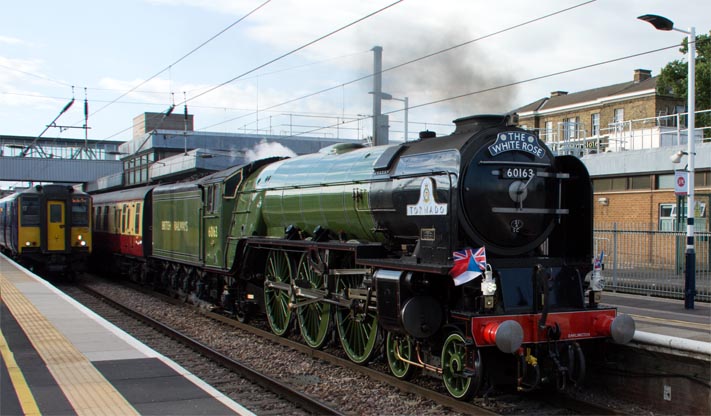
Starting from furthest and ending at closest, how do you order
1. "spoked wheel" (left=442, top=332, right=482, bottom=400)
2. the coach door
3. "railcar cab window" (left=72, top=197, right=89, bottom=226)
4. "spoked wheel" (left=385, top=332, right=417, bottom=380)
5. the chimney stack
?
the chimney stack, "railcar cab window" (left=72, top=197, right=89, bottom=226), the coach door, "spoked wheel" (left=385, top=332, right=417, bottom=380), "spoked wheel" (left=442, top=332, right=482, bottom=400)

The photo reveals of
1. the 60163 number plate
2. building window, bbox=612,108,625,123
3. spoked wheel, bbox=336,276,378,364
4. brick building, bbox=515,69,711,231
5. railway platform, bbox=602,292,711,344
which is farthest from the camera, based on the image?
building window, bbox=612,108,625,123

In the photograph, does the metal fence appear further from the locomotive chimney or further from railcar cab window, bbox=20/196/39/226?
railcar cab window, bbox=20/196/39/226

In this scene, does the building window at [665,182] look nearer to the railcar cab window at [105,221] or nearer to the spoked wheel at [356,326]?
the spoked wheel at [356,326]

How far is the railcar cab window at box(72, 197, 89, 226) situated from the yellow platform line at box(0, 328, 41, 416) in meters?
13.8

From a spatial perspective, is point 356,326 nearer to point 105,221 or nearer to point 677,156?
point 677,156

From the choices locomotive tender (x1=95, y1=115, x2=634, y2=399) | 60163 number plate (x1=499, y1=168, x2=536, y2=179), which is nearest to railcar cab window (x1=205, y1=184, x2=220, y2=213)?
locomotive tender (x1=95, y1=115, x2=634, y2=399)

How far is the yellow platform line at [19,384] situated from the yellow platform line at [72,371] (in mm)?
310

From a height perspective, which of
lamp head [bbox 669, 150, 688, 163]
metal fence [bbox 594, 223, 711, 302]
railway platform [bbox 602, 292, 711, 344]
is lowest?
railway platform [bbox 602, 292, 711, 344]

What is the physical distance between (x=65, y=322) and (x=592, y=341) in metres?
8.20

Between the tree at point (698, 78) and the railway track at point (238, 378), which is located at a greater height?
the tree at point (698, 78)

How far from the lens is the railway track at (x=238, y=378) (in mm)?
7117

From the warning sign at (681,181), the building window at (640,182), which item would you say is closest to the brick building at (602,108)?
the building window at (640,182)

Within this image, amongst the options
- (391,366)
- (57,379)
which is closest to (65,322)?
(57,379)

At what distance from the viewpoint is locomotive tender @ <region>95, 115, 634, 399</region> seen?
6863 millimetres
